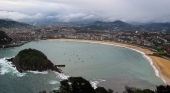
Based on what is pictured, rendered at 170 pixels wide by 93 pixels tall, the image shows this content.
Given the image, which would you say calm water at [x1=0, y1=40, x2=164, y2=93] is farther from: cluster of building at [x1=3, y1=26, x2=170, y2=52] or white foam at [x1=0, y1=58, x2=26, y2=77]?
cluster of building at [x1=3, y1=26, x2=170, y2=52]

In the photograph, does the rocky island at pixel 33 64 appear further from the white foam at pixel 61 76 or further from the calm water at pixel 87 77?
the white foam at pixel 61 76

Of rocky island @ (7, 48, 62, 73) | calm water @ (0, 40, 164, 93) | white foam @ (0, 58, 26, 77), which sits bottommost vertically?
calm water @ (0, 40, 164, 93)

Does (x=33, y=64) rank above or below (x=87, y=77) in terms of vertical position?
above

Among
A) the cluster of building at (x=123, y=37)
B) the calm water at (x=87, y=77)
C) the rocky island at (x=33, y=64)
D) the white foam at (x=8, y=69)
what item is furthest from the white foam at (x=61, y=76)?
the cluster of building at (x=123, y=37)

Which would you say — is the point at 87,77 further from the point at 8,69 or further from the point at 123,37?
the point at 123,37

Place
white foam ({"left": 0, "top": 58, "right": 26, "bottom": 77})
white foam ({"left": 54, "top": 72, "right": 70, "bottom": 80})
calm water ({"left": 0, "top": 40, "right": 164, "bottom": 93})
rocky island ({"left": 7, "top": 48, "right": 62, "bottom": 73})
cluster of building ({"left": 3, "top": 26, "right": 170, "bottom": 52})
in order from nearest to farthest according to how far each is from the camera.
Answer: calm water ({"left": 0, "top": 40, "right": 164, "bottom": 93}), white foam ({"left": 54, "top": 72, "right": 70, "bottom": 80}), white foam ({"left": 0, "top": 58, "right": 26, "bottom": 77}), rocky island ({"left": 7, "top": 48, "right": 62, "bottom": 73}), cluster of building ({"left": 3, "top": 26, "right": 170, "bottom": 52})

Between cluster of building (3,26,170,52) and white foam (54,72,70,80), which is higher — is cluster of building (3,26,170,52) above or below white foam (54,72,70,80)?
above

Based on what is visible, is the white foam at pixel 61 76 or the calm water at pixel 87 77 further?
the white foam at pixel 61 76

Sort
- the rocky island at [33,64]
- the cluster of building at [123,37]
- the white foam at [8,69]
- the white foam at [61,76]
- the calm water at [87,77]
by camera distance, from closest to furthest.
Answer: the calm water at [87,77]
the white foam at [61,76]
the white foam at [8,69]
the rocky island at [33,64]
the cluster of building at [123,37]

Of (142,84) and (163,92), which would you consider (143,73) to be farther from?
(163,92)

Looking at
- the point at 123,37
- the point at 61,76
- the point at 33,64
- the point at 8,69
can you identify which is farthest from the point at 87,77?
the point at 123,37

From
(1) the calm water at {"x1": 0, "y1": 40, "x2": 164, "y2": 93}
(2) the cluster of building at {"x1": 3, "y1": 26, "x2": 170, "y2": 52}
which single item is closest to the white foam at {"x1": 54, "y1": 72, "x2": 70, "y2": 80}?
(1) the calm water at {"x1": 0, "y1": 40, "x2": 164, "y2": 93}
